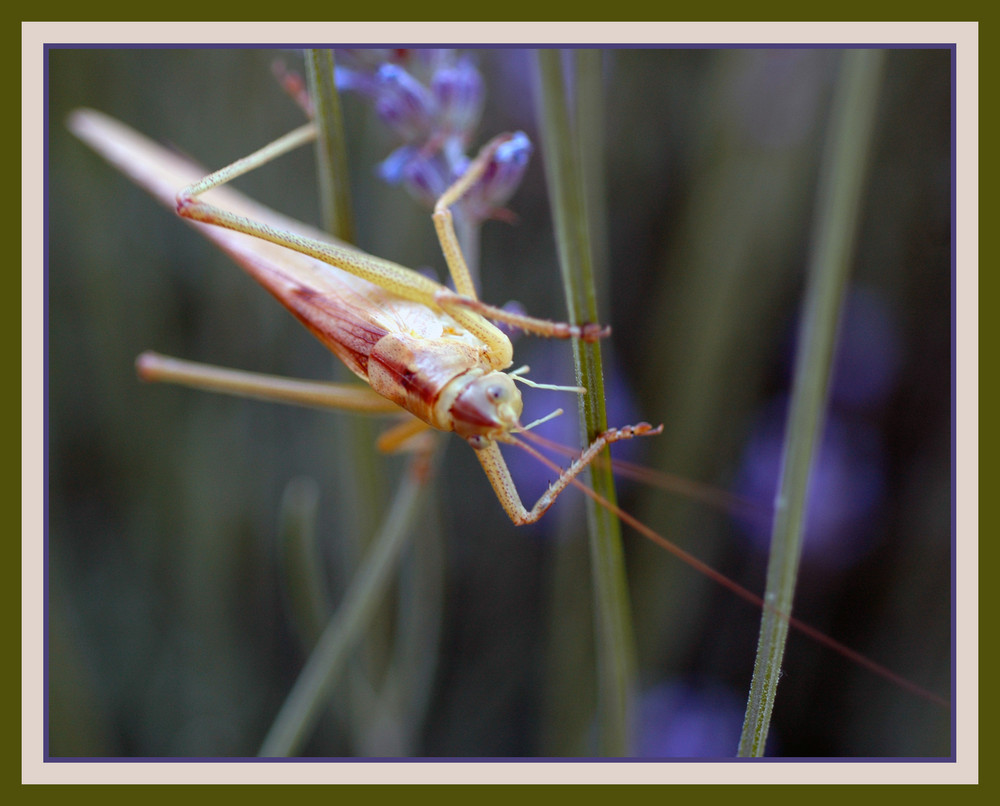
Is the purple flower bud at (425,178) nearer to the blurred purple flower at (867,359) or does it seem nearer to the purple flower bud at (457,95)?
the purple flower bud at (457,95)

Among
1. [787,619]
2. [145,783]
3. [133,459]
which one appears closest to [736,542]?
[787,619]

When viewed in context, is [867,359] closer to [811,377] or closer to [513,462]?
[513,462]

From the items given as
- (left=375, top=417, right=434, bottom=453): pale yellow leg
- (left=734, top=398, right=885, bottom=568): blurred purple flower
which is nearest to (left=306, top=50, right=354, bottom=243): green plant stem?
(left=375, top=417, right=434, bottom=453): pale yellow leg

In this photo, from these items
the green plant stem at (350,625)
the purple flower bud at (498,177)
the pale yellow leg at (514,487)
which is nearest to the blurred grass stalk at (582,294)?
the pale yellow leg at (514,487)

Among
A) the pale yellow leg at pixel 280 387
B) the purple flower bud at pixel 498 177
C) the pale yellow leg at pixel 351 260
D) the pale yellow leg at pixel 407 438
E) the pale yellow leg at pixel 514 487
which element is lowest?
the pale yellow leg at pixel 514 487

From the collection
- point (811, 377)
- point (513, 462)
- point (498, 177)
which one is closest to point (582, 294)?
point (811, 377)

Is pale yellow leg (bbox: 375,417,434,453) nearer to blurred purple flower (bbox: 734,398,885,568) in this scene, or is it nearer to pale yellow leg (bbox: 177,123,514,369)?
pale yellow leg (bbox: 177,123,514,369)
